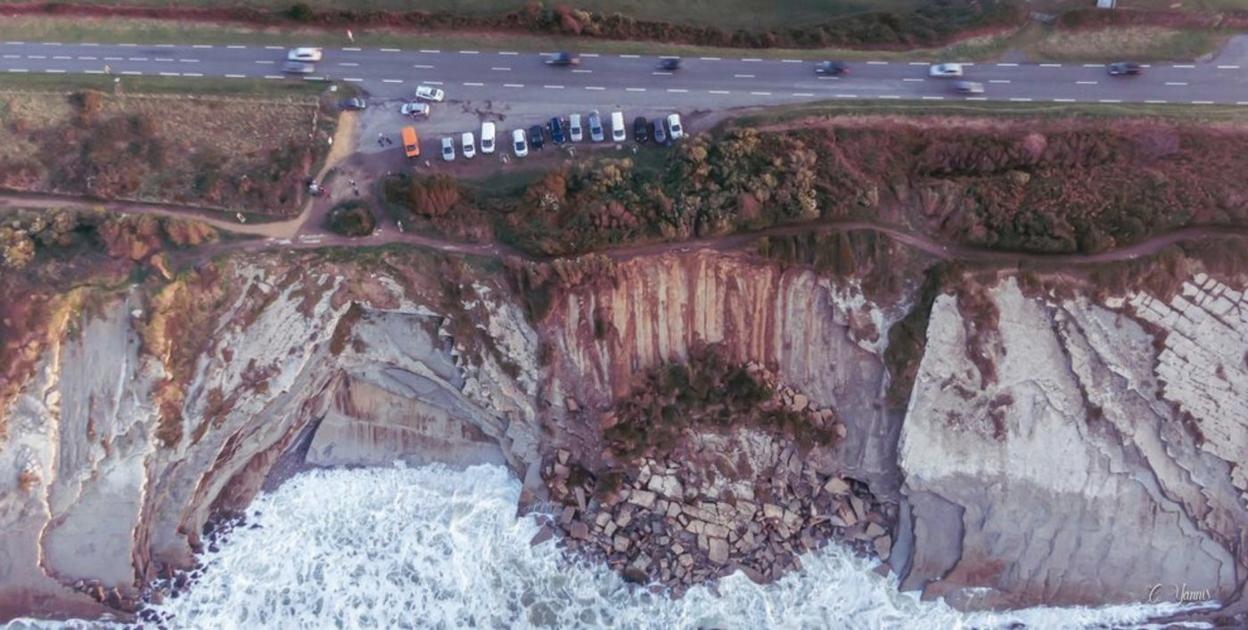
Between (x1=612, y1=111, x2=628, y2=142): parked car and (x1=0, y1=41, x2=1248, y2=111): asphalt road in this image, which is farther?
(x1=0, y1=41, x2=1248, y2=111): asphalt road

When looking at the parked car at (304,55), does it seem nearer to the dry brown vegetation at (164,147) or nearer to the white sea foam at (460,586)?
the dry brown vegetation at (164,147)

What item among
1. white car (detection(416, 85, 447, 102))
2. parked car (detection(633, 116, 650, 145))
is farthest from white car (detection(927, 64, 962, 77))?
white car (detection(416, 85, 447, 102))

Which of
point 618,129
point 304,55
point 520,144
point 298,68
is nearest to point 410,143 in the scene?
point 520,144

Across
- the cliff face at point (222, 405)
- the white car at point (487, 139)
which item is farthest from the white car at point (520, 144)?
the cliff face at point (222, 405)

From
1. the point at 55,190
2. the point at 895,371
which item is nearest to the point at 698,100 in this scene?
the point at 895,371

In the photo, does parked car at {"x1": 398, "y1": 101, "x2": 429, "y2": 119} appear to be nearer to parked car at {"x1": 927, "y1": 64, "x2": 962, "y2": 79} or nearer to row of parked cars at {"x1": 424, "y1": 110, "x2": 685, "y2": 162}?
row of parked cars at {"x1": 424, "y1": 110, "x2": 685, "y2": 162}

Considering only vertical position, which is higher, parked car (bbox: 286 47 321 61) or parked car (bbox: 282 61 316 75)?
parked car (bbox: 286 47 321 61)

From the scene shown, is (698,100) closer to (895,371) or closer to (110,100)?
(895,371)

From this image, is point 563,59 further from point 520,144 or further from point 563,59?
point 520,144
